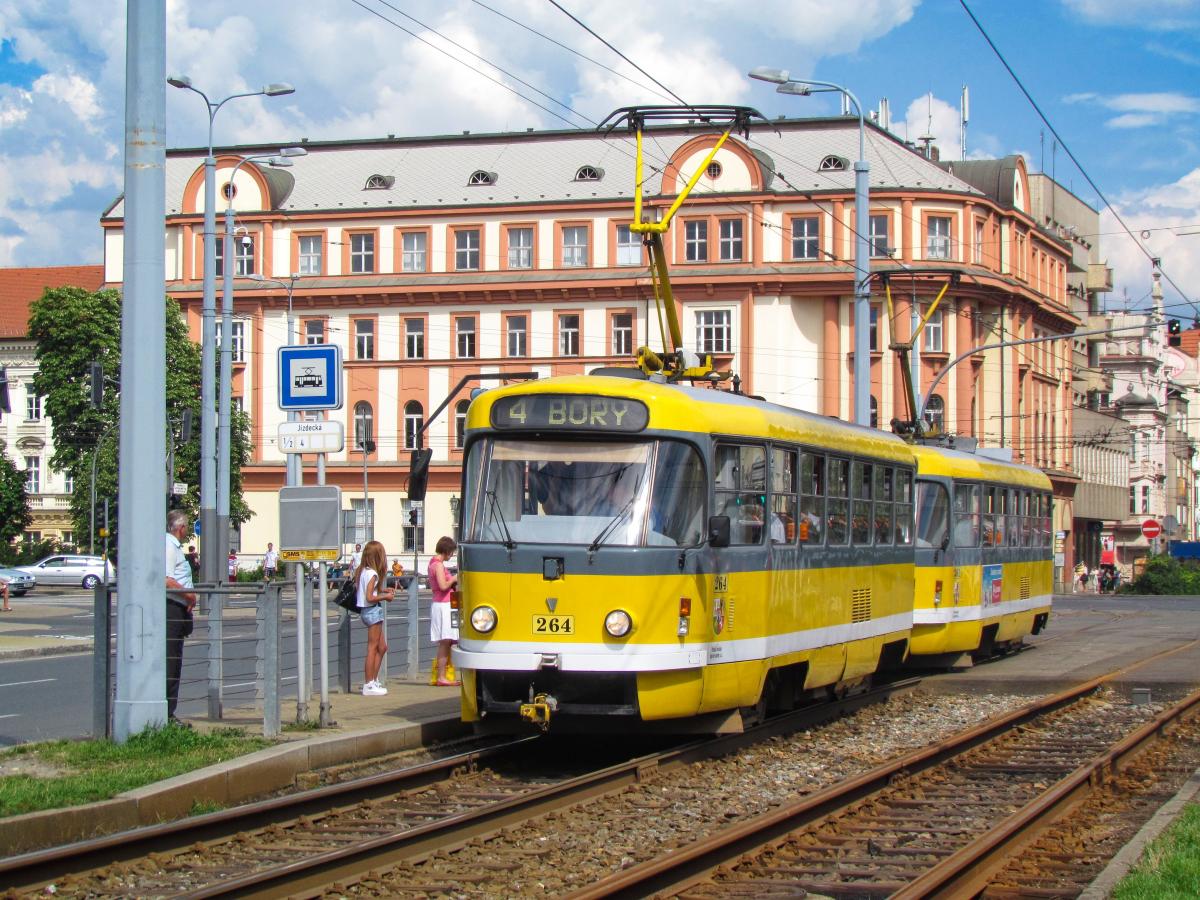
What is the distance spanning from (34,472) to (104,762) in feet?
276

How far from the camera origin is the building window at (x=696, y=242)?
6831cm

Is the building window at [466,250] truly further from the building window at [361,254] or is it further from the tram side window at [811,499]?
the tram side window at [811,499]

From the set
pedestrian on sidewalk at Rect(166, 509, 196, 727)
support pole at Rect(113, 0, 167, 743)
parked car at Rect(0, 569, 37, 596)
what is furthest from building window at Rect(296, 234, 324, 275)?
support pole at Rect(113, 0, 167, 743)

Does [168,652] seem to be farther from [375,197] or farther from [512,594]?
[375,197]

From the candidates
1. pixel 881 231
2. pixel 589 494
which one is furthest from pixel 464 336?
pixel 589 494

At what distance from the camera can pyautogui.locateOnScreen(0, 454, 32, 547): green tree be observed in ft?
258

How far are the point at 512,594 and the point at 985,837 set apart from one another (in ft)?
14.1

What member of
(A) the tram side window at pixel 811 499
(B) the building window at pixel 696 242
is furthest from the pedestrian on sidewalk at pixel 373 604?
(B) the building window at pixel 696 242

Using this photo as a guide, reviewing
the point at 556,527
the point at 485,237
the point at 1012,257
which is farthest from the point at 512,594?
the point at 1012,257

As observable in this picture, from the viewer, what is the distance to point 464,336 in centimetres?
7106

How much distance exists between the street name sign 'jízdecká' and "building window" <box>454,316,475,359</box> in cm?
5647

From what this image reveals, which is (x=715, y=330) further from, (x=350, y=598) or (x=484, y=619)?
(x=484, y=619)

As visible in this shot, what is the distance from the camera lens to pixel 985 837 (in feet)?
30.7

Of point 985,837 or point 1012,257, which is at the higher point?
point 1012,257
